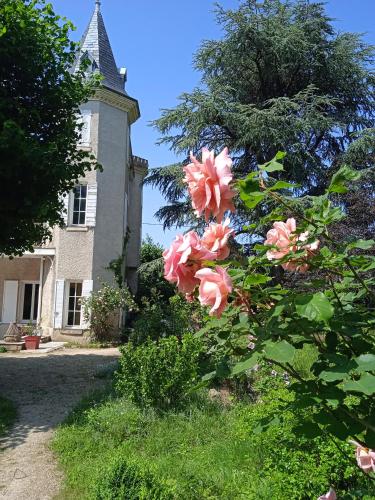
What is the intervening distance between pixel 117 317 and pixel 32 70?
444 inches

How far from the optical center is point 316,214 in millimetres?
1627

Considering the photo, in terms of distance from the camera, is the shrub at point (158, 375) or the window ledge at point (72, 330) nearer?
the shrub at point (158, 375)

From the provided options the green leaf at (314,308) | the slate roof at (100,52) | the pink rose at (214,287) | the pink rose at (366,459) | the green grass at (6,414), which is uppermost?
the slate roof at (100,52)

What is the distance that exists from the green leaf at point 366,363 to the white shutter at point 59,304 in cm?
1808

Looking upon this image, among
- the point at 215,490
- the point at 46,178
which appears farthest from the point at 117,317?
the point at 215,490

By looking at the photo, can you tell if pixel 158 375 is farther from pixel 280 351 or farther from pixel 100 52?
pixel 100 52

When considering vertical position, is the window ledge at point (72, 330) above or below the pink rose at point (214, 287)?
below

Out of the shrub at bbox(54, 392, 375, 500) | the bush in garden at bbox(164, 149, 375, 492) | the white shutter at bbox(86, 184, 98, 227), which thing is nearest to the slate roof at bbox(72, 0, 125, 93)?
the white shutter at bbox(86, 184, 98, 227)

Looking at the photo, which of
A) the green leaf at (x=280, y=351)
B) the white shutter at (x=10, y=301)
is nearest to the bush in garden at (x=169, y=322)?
the green leaf at (x=280, y=351)

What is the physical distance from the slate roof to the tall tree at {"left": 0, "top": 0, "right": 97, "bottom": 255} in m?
11.2

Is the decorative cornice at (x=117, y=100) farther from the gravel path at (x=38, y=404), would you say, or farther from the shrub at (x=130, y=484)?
the shrub at (x=130, y=484)

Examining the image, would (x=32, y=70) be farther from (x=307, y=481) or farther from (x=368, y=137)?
(x=368, y=137)

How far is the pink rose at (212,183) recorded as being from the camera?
55.6 inches

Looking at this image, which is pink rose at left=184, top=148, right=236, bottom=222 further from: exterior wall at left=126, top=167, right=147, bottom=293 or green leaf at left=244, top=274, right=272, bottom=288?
exterior wall at left=126, top=167, right=147, bottom=293
